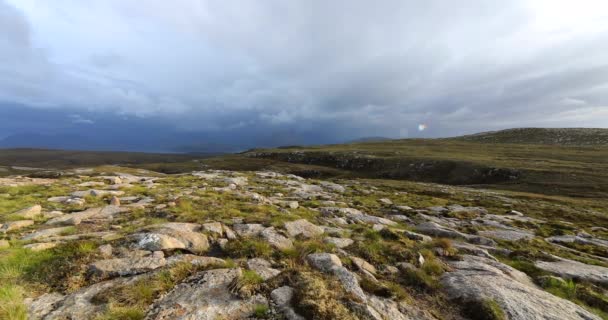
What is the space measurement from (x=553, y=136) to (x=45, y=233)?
190 metres

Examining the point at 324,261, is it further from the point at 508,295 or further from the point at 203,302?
the point at 508,295

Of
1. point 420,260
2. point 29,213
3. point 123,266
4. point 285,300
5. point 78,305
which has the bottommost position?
point 420,260

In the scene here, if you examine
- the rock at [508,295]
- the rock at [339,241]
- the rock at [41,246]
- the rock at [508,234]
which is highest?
the rock at [41,246]

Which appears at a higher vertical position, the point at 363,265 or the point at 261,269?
the point at 261,269

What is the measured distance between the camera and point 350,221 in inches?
611

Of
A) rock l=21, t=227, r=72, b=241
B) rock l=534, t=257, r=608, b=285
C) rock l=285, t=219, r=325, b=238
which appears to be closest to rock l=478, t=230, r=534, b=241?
rock l=534, t=257, r=608, b=285

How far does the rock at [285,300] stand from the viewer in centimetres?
A: 568

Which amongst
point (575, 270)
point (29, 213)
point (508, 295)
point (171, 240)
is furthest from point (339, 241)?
point (29, 213)

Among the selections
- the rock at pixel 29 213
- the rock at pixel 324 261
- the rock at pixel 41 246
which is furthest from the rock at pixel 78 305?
the rock at pixel 29 213

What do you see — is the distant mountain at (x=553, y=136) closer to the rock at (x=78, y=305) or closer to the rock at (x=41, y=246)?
the rock at (x=78, y=305)

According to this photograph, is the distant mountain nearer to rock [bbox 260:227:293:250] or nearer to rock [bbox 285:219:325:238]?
rock [bbox 285:219:325:238]

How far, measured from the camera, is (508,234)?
52.6 ft

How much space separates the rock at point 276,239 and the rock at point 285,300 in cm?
296

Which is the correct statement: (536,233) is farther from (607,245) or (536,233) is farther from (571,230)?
(571,230)
